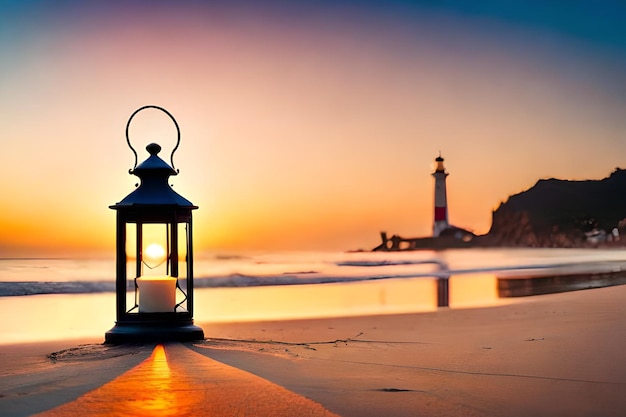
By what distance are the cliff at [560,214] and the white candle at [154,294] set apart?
56.1 m

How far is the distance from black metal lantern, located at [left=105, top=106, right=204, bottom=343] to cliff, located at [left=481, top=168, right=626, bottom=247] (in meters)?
55.9

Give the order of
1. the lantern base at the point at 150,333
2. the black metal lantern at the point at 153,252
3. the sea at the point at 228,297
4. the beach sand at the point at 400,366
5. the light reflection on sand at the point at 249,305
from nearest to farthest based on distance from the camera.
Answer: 1. the beach sand at the point at 400,366
2. the lantern base at the point at 150,333
3. the black metal lantern at the point at 153,252
4. the light reflection on sand at the point at 249,305
5. the sea at the point at 228,297

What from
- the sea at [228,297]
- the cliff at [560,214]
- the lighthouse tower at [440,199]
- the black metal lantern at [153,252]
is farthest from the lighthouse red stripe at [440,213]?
the black metal lantern at [153,252]

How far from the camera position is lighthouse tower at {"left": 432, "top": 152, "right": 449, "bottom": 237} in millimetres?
62125

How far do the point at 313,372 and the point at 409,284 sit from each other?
1380cm

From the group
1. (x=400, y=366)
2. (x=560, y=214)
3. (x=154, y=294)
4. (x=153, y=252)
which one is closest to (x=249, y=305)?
(x=153, y=252)

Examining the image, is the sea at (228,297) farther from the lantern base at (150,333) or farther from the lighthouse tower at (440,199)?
the lighthouse tower at (440,199)

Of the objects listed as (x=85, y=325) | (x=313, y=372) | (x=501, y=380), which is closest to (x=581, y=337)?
(x=501, y=380)

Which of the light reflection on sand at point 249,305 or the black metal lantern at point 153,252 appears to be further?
the light reflection on sand at point 249,305

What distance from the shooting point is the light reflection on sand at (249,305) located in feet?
31.8

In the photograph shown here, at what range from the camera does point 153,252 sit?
7.36 m

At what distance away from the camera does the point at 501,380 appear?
17.3 feet

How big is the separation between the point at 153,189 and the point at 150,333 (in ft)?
4.23

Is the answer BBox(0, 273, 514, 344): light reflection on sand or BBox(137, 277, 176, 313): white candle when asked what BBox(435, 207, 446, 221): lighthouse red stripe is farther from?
BBox(137, 277, 176, 313): white candle
